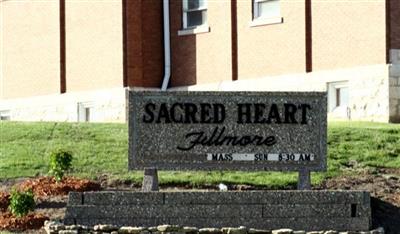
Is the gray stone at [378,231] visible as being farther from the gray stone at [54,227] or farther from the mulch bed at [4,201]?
the mulch bed at [4,201]

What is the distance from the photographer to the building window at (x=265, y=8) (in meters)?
31.2

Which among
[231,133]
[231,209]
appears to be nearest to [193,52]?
[231,133]

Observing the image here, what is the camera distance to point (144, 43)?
33625mm

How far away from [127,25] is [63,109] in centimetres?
353

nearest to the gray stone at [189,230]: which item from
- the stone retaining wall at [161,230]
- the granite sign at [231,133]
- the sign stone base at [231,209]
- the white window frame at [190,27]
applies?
the stone retaining wall at [161,230]

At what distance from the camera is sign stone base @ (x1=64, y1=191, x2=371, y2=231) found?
51.0 feet

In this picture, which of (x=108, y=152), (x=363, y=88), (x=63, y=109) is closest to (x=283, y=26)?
(x=363, y=88)

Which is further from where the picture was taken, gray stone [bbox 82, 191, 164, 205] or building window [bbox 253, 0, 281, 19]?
building window [bbox 253, 0, 281, 19]

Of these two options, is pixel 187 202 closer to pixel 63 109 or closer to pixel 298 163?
pixel 298 163

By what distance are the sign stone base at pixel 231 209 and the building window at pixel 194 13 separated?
705 inches

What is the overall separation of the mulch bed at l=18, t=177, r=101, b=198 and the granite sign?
1.87 meters

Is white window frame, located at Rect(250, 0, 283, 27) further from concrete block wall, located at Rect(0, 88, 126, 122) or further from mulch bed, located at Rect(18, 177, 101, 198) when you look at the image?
mulch bed, located at Rect(18, 177, 101, 198)

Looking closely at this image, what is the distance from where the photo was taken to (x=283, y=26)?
3059cm

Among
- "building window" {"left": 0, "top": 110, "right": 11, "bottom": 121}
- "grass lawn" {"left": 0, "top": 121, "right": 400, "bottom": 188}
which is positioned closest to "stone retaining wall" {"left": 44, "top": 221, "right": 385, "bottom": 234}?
"grass lawn" {"left": 0, "top": 121, "right": 400, "bottom": 188}
